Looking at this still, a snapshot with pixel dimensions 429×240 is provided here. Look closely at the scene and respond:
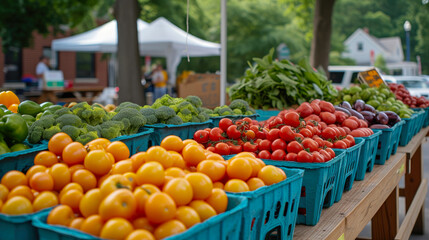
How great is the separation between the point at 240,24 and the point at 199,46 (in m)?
16.9

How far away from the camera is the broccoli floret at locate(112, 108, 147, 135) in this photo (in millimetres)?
2571

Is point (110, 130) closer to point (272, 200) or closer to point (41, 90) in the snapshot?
point (272, 200)

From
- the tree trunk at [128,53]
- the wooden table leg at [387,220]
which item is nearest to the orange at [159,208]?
the wooden table leg at [387,220]

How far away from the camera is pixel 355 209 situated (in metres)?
2.16

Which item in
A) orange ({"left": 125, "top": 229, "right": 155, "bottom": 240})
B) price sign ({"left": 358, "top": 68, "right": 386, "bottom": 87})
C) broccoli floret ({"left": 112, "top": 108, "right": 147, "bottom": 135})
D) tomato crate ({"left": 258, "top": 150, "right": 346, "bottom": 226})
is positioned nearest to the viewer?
orange ({"left": 125, "top": 229, "right": 155, "bottom": 240})

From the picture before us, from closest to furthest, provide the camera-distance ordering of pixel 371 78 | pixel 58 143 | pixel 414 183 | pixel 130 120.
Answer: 1. pixel 58 143
2. pixel 130 120
3. pixel 414 183
4. pixel 371 78

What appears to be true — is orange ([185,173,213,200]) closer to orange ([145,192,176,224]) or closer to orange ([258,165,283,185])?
orange ([145,192,176,224])

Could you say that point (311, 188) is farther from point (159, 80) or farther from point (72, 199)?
point (159, 80)

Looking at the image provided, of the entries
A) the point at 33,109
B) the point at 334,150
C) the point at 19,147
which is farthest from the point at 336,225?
the point at 33,109

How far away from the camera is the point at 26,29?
17.7 meters

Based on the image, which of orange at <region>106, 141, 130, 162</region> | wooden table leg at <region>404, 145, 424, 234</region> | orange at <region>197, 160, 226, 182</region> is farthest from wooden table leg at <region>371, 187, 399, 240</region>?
orange at <region>106, 141, 130, 162</region>

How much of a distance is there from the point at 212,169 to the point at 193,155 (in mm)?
163

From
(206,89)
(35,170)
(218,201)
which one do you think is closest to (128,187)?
(218,201)

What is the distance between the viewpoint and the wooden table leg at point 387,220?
12.4 feet
